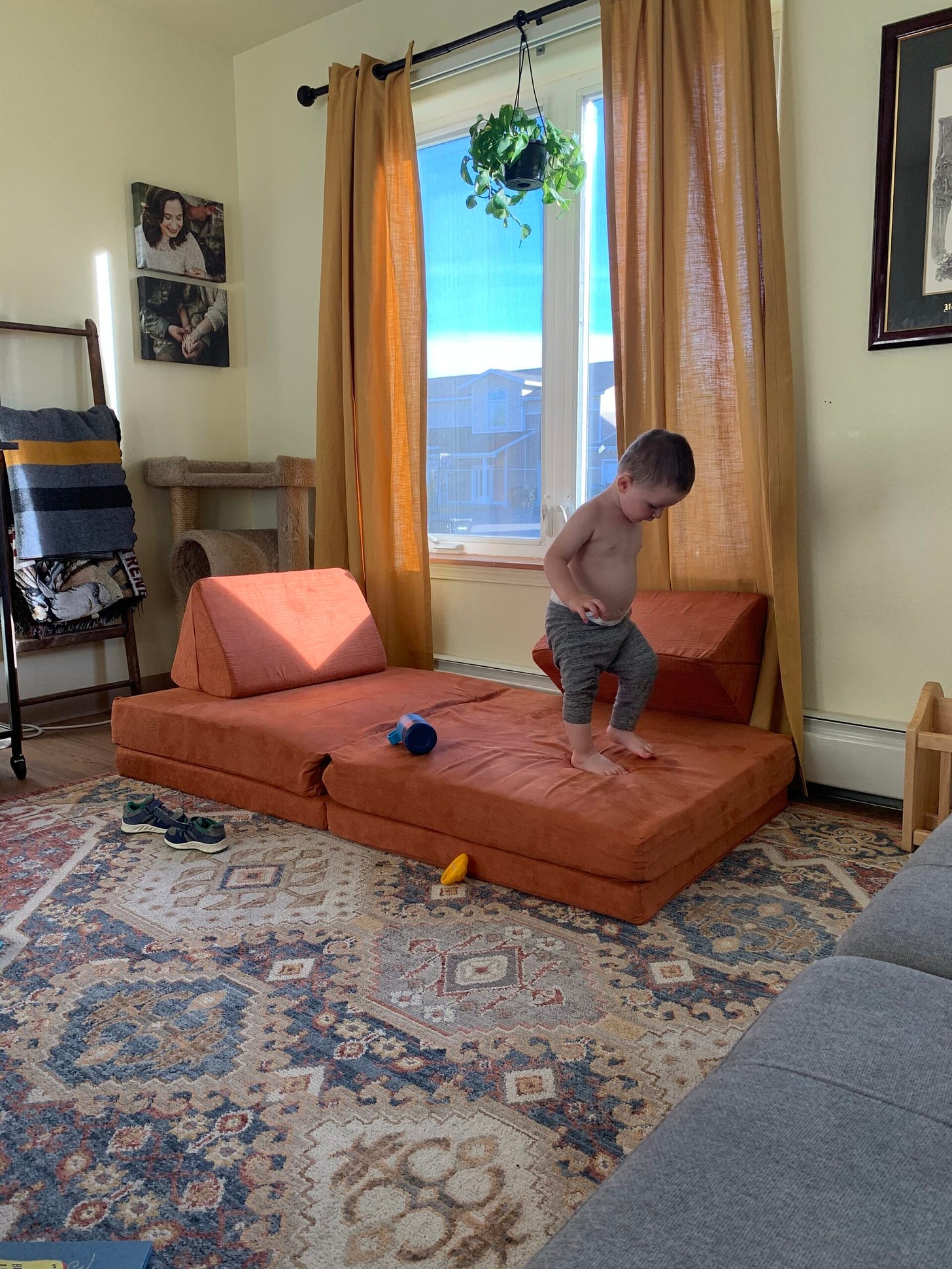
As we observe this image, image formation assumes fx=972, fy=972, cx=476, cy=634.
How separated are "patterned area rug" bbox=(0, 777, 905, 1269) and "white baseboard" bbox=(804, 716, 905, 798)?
26cm

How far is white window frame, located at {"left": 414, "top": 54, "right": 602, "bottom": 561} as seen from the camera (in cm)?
321

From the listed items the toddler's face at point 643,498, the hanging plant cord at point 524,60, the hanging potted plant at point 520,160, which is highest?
the hanging plant cord at point 524,60

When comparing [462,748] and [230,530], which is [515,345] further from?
[462,748]

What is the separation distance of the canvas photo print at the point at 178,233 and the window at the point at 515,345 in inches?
38.9

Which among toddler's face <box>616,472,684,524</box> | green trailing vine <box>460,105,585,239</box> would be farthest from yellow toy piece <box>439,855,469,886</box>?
green trailing vine <box>460,105,585,239</box>

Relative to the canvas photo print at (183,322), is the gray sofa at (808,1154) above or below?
below

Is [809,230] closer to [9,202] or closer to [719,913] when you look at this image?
[719,913]

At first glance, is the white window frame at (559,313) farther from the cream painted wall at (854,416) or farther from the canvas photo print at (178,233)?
the canvas photo print at (178,233)

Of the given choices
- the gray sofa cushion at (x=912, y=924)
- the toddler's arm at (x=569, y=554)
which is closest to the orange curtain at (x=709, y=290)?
the toddler's arm at (x=569, y=554)

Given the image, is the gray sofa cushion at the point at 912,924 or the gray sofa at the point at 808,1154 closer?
the gray sofa at the point at 808,1154

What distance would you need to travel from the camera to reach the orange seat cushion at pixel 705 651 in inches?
101

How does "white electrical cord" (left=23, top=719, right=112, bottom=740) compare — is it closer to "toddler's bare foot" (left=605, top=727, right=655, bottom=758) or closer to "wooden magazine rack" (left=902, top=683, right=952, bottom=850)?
"toddler's bare foot" (left=605, top=727, right=655, bottom=758)

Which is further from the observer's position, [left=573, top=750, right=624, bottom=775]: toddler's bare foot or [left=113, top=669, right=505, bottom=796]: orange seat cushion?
[left=113, top=669, right=505, bottom=796]: orange seat cushion

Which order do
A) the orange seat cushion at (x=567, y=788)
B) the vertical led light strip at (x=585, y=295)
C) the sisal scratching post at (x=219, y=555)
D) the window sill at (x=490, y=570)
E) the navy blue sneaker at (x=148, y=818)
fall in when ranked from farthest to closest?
the sisal scratching post at (x=219, y=555)
the window sill at (x=490, y=570)
the vertical led light strip at (x=585, y=295)
the navy blue sneaker at (x=148, y=818)
the orange seat cushion at (x=567, y=788)
